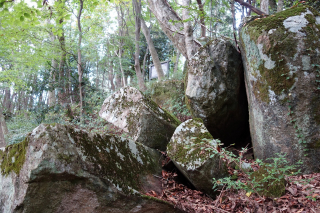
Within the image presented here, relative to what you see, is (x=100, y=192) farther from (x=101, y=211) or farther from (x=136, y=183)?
(x=136, y=183)

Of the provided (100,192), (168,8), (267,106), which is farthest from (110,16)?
(100,192)

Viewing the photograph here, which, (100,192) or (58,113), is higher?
(58,113)

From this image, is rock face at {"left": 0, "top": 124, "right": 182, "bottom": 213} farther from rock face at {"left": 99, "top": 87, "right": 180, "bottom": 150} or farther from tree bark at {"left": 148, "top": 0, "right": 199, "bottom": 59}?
tree bark at {"left": 148, "top": 0, "right": 199, "bottom": 59}

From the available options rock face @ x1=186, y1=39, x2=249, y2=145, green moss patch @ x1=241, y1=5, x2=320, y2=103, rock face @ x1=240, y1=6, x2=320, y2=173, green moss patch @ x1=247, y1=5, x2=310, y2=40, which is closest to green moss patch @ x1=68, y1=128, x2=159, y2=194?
rock face @ x1=186, y1=39, x2=249, y2=145

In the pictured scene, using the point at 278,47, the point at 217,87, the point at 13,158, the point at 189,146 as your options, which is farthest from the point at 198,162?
the point at 278,47

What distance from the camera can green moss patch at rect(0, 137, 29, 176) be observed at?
89.2 inches

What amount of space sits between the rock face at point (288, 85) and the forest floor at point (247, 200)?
607 mm

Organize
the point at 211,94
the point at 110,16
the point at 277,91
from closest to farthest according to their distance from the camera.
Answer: the point at 277,91 < the point at 211,94 < the point at 110,16

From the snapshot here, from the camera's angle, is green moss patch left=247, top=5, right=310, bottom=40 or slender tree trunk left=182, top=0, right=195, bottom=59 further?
slender tree trunk left=182, top=0, right=195, bottom=59

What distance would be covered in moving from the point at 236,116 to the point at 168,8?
4.89 metres

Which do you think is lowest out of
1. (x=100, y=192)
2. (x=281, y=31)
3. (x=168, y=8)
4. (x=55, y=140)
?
(x=100, y=192)

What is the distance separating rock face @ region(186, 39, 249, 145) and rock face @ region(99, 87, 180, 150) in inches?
32.2

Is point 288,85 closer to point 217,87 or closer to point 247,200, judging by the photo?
point 217,87

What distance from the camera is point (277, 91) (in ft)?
12.5
